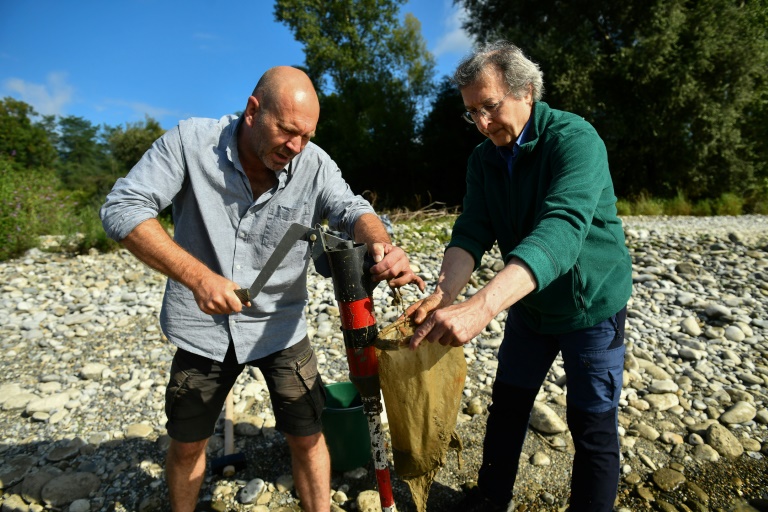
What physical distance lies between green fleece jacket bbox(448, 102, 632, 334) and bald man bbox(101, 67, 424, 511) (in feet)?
1.72

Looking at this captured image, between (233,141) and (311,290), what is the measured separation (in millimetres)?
4052

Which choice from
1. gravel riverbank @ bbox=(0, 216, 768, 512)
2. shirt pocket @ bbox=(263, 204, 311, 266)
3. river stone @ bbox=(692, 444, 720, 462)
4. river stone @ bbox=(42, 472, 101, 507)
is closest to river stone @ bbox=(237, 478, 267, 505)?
gravel riverbank @ bbox=(0, 216, 768, 512)

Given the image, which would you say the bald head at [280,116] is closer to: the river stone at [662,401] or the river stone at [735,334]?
the river stone at [662,401]

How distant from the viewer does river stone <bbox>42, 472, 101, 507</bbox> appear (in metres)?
2.93

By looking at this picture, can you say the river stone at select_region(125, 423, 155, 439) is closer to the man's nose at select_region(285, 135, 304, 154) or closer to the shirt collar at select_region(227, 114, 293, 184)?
the shirt collar at select_region(227, 114, 293, 184)

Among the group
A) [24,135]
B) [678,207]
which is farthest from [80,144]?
→ [678,207]

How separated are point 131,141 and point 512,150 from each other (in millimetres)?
31283

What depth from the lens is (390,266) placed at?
2045mm

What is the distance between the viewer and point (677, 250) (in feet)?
24.3

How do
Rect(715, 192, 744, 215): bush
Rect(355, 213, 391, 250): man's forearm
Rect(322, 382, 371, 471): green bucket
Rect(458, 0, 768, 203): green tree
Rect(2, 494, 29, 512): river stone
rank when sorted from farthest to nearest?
1. Rect(458, 0, 768, 203): green tree
2. Rect(715, 192, 744, 215): bush
3. Rect(322, 382, 371, 471): green bucket
4. Rect(2, 494, 29, 512): river stone
5. Rect(355, 213, 391, 250): man's forearm

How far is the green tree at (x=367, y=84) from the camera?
21156mm

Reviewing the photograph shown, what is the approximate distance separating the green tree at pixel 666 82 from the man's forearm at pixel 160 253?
14484 millimetres

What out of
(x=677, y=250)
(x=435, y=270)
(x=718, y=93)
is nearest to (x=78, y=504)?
(x=435, y=270)

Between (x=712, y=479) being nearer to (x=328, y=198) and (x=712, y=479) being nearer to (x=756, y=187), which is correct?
(x=328, y=198)
